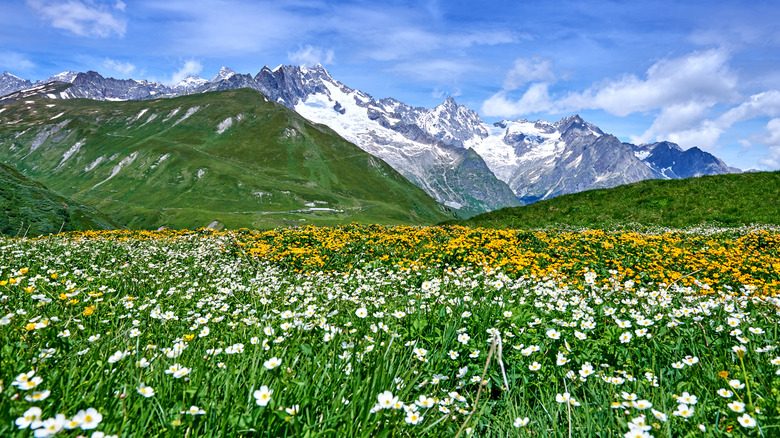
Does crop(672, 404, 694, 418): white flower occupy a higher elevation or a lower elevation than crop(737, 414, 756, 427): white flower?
lower

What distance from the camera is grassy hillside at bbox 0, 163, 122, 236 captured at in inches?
819

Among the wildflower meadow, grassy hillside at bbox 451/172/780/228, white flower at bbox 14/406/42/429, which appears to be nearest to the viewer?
white flower at bbox 14/406/42/429

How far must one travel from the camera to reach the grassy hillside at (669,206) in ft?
77.3

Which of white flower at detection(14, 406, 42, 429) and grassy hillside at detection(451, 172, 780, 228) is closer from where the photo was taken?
white flower at detection(14, 406, 42, 429)

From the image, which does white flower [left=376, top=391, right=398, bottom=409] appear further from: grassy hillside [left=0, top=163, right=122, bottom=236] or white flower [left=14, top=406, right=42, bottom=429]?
grassy hillside [left=0, top=163, right=122, bottom=236]

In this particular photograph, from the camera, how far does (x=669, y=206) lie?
26672 millimetres

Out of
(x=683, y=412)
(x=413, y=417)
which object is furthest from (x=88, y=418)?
(x=683, y=412)

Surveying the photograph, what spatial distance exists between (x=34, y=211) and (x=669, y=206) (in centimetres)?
4253

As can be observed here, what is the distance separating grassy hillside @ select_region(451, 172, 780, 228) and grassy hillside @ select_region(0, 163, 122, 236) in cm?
3027

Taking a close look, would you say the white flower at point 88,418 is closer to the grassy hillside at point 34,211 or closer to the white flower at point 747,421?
the white flower at point 747,421

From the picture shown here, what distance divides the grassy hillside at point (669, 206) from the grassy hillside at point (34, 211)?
99.3ft

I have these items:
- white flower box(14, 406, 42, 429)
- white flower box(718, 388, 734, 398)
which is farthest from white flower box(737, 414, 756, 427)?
white flower box(14, 406, 42, 429)

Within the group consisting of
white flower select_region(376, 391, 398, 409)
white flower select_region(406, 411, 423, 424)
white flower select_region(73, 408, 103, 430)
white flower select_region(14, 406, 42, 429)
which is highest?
white flower select_region(14, 406, 42, 429)

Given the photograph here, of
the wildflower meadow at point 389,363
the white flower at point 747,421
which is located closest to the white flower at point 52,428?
the wildflower meadow at point 389,363
